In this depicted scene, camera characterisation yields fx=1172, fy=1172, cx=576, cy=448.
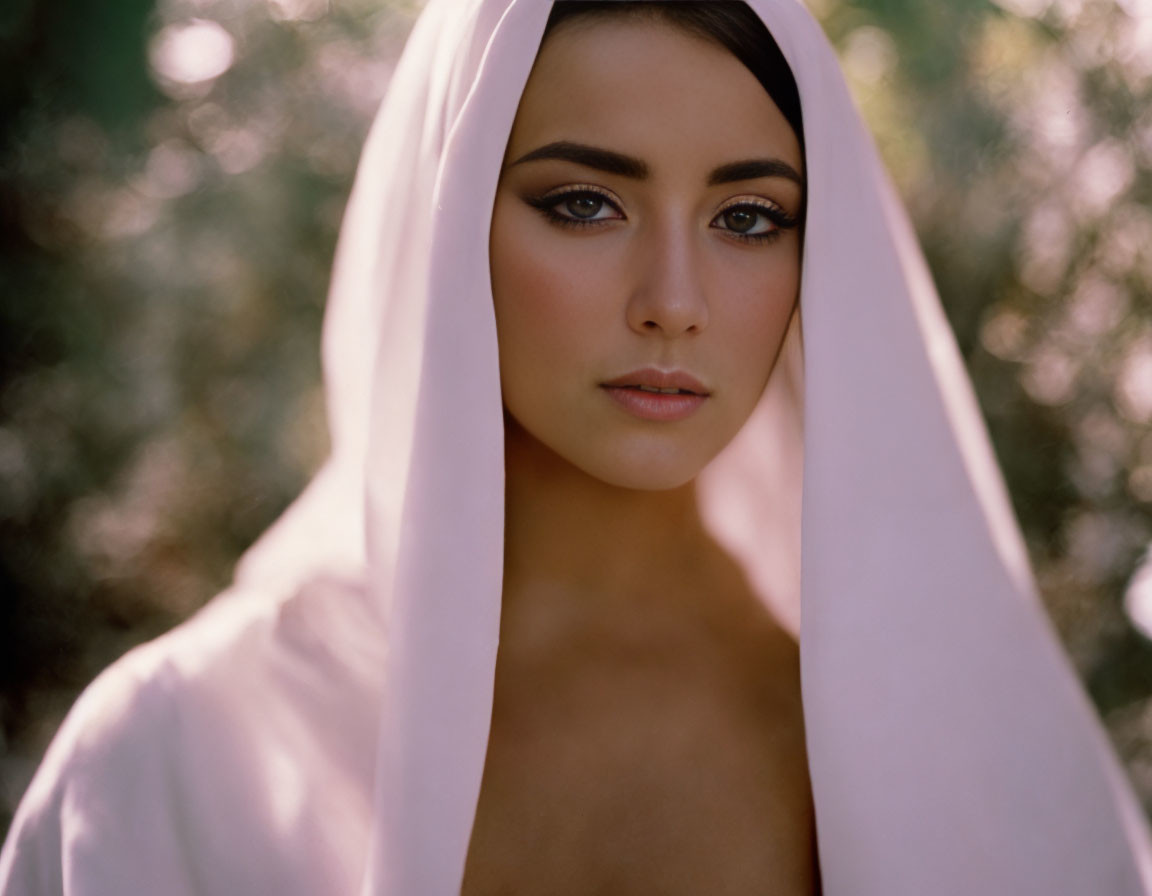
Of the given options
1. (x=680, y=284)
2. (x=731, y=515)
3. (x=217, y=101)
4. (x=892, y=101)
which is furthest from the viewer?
(x=217, y=101)

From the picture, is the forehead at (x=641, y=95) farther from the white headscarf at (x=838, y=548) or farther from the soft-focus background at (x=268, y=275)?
the soft-focus background at (x=268, y=275)

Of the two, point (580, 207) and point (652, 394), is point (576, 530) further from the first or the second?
point (580, 207)

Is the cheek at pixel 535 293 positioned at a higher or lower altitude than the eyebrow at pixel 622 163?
lower

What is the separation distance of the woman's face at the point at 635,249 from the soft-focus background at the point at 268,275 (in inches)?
77.1

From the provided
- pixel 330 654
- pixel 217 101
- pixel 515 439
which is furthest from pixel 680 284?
pixel 217 101

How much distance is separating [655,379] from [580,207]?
10.2 inches

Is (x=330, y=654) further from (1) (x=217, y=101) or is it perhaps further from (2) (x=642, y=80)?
(1) (x=217, y=101)

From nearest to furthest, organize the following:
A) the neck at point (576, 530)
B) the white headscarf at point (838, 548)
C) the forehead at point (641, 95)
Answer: the white headscarf at point (838, 548)
the forehead at point (641, 95)
the neck at point (576, 530)

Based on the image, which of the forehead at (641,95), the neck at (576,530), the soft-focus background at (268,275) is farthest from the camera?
the soft-focus background at (268,275)

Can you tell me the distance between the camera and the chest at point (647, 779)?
5.25 feet

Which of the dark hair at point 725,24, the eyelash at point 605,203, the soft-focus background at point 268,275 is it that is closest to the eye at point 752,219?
the eyelash at point 605,203

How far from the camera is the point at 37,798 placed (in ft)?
5.01

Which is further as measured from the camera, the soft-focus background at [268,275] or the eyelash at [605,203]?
the soft-focus background at [268,275]

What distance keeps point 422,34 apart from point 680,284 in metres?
0.68
